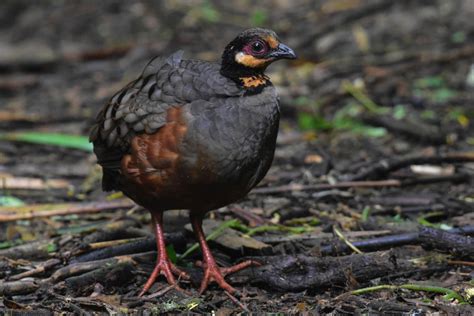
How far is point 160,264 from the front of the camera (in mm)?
4840

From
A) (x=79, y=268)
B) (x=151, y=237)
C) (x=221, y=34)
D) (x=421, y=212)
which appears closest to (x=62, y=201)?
(x=151, y=237)

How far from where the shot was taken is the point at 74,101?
9133 millimetres

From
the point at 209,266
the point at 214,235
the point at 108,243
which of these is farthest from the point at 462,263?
the point at 108,243

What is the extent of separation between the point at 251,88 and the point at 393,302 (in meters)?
1.47

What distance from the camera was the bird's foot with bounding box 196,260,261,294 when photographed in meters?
4.67

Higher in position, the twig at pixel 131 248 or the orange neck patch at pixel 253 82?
the orange neck patch at pixel 253 82

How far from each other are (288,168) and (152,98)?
2344 millimetres

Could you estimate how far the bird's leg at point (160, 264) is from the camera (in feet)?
15.6

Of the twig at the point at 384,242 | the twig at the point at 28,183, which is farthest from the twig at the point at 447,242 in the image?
the twig at the point at 28,183

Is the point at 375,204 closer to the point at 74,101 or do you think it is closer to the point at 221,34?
the point at 74,101

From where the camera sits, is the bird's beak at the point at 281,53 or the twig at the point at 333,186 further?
the twig at the point at 333,186

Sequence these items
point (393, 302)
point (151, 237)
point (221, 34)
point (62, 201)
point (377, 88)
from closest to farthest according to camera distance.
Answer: point (393, 302) < point (151, 237) < point (62, 201) < point (377, 88) < point (221, 34)

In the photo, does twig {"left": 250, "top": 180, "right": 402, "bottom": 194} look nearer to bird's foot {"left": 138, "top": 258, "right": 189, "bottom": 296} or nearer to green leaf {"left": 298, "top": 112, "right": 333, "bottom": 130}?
A: bird's foot {"left": 138, "top": 258, "right": 189, "bottom": 296}

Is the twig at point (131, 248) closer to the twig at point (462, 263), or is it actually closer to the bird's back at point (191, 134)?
the bird's back at point (191, 134)
